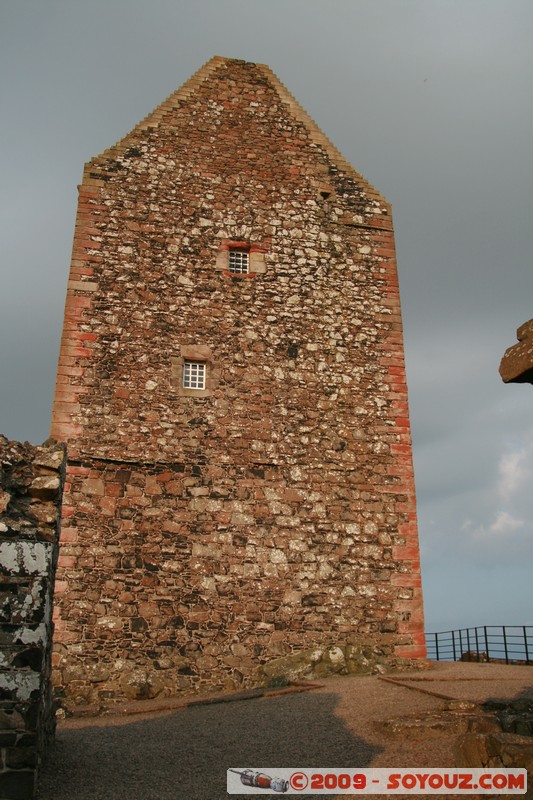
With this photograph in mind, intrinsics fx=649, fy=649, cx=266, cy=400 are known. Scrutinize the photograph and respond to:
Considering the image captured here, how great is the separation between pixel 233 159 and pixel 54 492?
10.7 meters

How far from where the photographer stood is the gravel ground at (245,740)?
5793mm

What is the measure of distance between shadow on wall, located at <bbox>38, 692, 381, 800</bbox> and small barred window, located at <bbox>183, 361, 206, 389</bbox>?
580 centimetres

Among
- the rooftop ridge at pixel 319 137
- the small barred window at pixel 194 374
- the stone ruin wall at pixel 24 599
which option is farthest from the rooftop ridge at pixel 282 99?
the stone ruin wall at pixel 24 599

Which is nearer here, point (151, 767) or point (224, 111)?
point (151, 767)

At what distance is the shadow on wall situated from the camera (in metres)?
5.66

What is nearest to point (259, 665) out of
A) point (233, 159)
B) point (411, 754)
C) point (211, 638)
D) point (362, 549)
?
point (211, 638)

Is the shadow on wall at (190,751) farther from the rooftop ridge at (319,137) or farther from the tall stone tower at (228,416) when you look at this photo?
the rooftop ridge at (319,137)

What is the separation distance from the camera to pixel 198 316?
12.8m

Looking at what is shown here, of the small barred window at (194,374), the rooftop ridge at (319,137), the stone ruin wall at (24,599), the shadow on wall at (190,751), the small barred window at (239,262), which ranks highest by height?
the rooftop ridge at (319,137)

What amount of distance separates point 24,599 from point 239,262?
9.57 metres

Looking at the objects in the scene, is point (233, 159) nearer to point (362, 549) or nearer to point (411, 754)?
point (362, 549)

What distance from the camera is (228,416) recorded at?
1223 cm

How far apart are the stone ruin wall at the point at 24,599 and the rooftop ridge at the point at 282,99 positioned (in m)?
10.6

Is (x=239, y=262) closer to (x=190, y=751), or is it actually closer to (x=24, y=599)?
(x=190, y=751)
